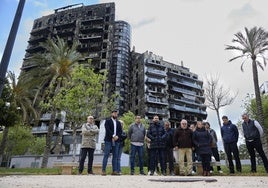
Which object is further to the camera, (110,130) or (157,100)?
(157,100)

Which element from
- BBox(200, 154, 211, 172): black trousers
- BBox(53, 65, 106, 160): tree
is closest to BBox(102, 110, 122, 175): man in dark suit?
BBox(200, 154, 211, 172): black trousers

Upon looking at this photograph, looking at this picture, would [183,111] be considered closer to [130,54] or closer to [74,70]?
[130,54]

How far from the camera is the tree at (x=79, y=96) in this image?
2498 cm

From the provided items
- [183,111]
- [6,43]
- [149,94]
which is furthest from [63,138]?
[6,43]

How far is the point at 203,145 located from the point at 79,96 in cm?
1764

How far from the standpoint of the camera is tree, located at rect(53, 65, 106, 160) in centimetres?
2498

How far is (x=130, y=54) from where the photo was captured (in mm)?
74562

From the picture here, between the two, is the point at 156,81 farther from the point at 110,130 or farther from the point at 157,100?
the point at 110,130

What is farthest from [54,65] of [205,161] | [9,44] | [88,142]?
[9,44]

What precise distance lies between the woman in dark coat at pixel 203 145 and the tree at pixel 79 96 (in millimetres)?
16752

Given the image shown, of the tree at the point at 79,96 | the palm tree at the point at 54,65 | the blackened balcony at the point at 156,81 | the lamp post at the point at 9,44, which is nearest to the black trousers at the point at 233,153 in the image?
the lamp post at the point at 9,44

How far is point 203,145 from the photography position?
9.35m

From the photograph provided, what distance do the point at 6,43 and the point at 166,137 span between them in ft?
21.2

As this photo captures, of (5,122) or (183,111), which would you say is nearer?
(5,122)
